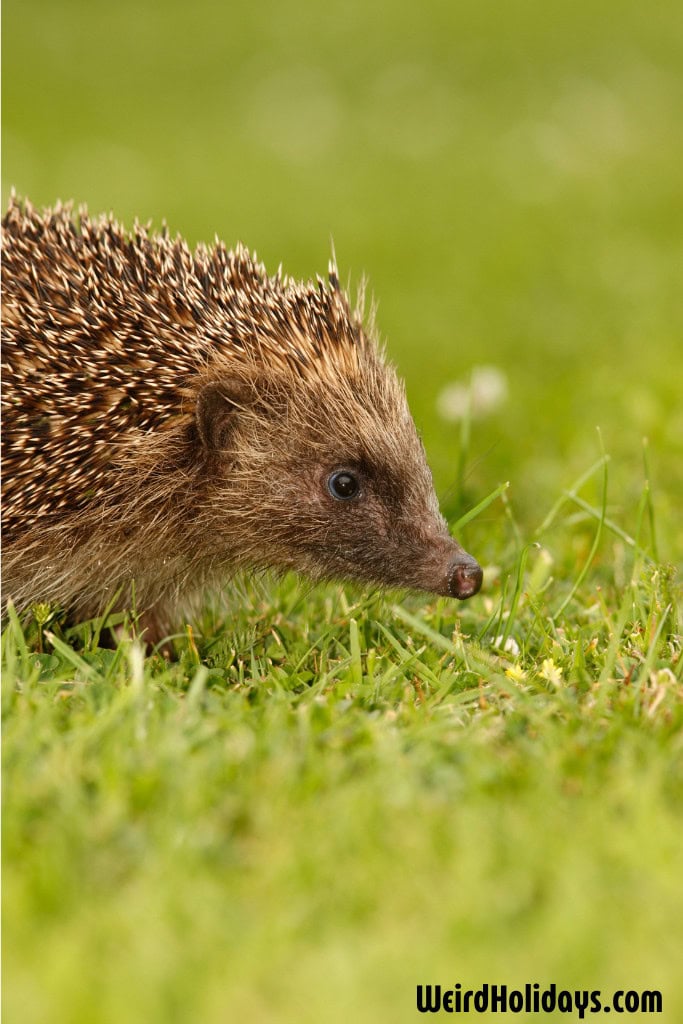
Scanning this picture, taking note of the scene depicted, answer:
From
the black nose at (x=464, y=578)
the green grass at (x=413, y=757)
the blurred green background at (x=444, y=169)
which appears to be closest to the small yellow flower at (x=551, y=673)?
the green grass at (x=413, y=757)

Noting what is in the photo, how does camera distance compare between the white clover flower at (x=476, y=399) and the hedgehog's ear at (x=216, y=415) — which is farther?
the white clover flower at (x=476, y=399)

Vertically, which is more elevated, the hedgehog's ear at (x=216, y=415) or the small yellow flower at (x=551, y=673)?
the hedgehog's ear at (x=216, y=415)

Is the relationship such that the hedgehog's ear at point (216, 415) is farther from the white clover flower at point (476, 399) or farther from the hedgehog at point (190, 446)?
the white clover flower at point (476, 399)

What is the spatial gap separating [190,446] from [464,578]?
124cm

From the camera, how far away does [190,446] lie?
515 cm

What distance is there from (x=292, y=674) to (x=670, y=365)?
5.47m

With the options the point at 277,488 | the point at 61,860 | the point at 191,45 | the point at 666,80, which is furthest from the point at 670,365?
the point at 191,45

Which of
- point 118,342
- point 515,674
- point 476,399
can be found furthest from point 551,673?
point 476,399

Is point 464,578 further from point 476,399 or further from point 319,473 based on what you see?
point 476,399

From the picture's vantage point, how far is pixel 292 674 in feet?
14.7

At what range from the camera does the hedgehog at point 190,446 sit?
16.5 ft

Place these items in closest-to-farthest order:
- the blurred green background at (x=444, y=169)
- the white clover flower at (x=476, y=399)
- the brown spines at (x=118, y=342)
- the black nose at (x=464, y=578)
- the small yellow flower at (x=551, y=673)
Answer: the small yellow flower at (x=551, y=673) < the black nose at (x=464, y=578) < the brown spines at (x=118, y=342) < the white clover flower at (x=476, y=399) < the blurred green background at (x=444, y=169)

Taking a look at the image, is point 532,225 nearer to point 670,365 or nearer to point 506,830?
point 670,365

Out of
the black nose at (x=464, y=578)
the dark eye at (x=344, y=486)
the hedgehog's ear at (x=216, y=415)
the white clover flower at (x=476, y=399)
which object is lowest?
the black nose at (x=464, y=578)
